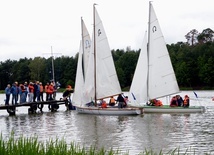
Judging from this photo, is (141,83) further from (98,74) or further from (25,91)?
(25,91)

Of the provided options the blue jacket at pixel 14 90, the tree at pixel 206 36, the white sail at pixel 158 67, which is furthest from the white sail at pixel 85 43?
the tree at pixel 206 36

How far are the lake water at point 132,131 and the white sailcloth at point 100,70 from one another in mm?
2350

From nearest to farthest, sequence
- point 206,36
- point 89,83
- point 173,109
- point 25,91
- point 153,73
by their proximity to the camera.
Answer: point 173,109 < point 89,83 < point 153,73 < point 25,91 < point 206,36

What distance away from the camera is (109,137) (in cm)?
2486

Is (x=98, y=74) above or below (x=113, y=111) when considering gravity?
above

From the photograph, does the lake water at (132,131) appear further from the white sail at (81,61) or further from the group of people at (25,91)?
the group of people at (25,91)

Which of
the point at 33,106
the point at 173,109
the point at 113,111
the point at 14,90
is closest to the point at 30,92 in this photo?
the point at 33,106

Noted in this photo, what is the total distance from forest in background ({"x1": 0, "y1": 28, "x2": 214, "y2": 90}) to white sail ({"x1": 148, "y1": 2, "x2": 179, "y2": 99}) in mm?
57176

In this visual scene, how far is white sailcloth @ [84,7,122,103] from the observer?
40.2 m

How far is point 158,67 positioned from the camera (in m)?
41.2

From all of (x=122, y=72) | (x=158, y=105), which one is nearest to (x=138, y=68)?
(x=158, y=105)

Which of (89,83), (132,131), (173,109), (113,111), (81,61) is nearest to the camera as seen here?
(132,131)

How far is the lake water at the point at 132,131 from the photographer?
21672 mm

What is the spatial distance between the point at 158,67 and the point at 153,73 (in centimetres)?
61
